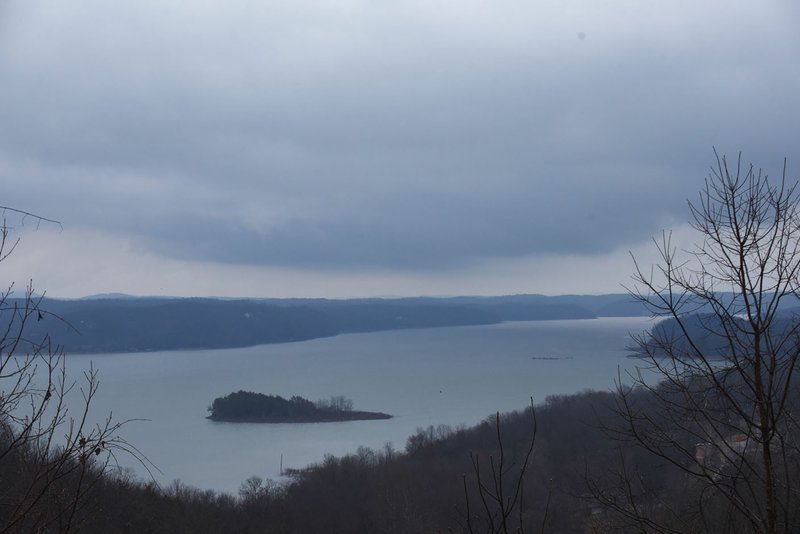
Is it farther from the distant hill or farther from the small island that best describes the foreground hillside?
the distant hill

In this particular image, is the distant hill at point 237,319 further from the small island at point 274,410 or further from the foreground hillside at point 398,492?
the foreground hillside at point 398,492

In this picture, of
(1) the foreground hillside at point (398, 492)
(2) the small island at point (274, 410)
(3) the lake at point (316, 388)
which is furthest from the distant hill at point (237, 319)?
(1) the foreground hillside at point (398, 492)

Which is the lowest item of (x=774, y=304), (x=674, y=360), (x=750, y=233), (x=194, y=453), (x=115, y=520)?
(x=194, y=453)

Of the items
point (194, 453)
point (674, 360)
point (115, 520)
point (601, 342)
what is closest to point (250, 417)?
point (194, 453)

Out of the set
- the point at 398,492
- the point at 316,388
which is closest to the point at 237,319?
the point at 316,388

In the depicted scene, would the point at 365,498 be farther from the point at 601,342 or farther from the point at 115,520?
the point at 601,342

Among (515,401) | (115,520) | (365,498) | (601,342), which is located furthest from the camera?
(601,342)

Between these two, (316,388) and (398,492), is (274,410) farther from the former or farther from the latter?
(398,492)
